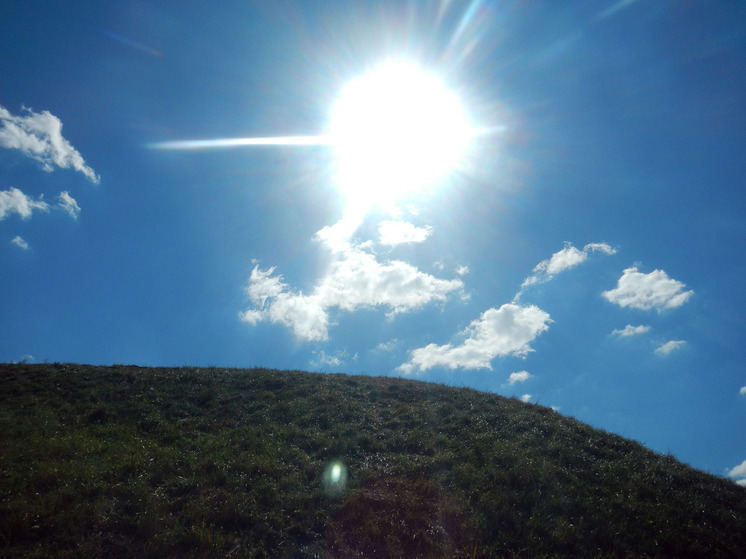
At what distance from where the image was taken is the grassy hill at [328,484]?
374 inches

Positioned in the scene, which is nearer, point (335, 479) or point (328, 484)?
point (328, 484)

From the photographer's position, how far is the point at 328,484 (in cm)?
1237

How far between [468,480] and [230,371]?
1723 centimetres

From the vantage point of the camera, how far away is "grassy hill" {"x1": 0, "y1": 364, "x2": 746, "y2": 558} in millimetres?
9500

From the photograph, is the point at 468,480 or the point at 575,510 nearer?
the point at 575,510

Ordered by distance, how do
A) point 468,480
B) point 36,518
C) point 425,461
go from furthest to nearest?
point 425,461 → point 468,480 → point 36,518

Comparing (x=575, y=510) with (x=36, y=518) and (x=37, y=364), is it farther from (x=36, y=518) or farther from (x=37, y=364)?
(x=37, y=364)

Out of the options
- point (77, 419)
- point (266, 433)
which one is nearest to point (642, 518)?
point (266, 433)

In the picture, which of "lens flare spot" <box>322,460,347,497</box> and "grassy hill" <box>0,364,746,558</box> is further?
"lens flare spot" <box>322,460,347,497</box>

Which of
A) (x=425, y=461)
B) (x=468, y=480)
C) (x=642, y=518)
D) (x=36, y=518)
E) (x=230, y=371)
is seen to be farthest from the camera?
(x=230, y=371)

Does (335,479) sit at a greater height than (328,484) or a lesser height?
greater

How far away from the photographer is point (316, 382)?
23234 millimetres

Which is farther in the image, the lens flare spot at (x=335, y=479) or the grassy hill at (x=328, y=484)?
the lens flare spot at (x=335, y=479)

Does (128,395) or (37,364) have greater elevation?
(37,364)
